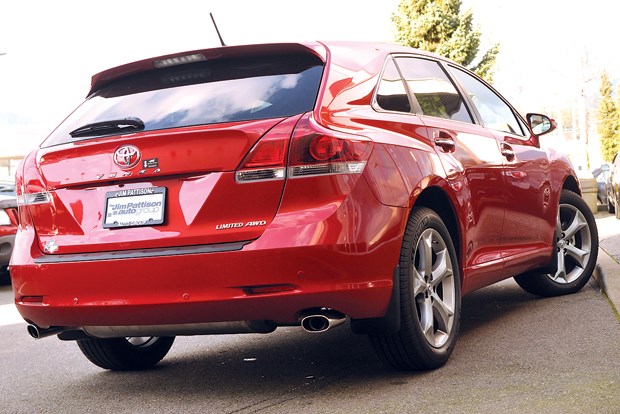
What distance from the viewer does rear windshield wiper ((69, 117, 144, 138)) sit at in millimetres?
4375

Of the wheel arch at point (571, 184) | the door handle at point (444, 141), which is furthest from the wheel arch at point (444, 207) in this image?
the wheel arch at point (571, 184)

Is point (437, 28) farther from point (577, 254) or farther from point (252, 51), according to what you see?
point (252, 51)

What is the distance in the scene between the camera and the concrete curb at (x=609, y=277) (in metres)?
6.30

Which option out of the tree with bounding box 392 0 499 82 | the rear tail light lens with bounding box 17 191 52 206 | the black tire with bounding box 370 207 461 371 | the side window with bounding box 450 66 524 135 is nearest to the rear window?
the rear tail light lens with bounding box 17 191 52 206

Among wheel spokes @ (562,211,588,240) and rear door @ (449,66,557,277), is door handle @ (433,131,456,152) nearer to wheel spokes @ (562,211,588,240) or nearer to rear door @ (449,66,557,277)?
rear door @ (449,66,557,277)

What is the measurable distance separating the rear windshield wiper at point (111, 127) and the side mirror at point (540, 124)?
3.38m

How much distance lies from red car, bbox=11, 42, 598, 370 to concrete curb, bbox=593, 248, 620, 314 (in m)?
1.68

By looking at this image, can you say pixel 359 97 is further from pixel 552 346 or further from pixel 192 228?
pixel 552 346

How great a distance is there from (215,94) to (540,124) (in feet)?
10.7

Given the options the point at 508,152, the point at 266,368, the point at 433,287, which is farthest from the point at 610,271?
the point at 266,368

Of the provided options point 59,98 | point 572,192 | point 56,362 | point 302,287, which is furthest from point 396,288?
point 59,98

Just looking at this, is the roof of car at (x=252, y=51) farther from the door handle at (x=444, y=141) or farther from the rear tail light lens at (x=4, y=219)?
the rear tail light lens at (x=4, y=219)

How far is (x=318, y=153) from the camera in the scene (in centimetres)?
398

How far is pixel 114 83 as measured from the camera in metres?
4.84
